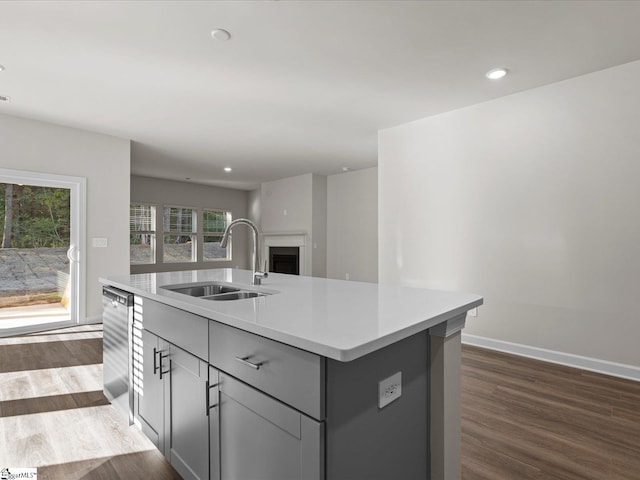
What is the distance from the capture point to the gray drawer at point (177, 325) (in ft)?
4.38

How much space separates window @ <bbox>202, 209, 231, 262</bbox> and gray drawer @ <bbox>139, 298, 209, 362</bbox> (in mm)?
7358

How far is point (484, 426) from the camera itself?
2.03 m

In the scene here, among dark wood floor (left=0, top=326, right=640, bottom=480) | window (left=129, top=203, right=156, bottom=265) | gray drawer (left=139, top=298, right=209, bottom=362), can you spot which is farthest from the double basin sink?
window (left=129, top=203, right=156, bottom=265)

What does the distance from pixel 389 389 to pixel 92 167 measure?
5050 mm

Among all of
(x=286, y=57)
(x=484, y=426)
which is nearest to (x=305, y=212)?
(x=286, y=57)

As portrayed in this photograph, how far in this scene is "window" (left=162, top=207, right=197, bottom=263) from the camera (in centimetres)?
822

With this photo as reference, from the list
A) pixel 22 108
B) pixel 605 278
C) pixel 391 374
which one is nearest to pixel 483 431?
pixel 391 374

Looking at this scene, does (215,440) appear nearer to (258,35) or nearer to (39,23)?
(258,35)

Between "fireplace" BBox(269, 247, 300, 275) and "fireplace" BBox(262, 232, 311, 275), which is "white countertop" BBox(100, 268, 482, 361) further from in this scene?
"fireplace" BBox(269, 247, 300, 275)

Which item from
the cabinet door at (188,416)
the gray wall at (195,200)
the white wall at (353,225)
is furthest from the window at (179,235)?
the cabinet door at (188,416)

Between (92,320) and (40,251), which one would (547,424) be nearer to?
(92,320)

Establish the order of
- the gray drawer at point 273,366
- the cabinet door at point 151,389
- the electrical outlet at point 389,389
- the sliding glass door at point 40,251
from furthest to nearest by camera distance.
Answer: the sliding glass door at point 40,251 < the cabinet door at point 151,389 < the electrical outlet at point 389,389 < the gray drawer at point 273,366

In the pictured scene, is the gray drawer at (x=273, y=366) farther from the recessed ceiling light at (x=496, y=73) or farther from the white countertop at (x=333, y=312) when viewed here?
the recessed ceiling light at (x=496, y=73)

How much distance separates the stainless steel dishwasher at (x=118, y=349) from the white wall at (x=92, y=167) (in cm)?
282
